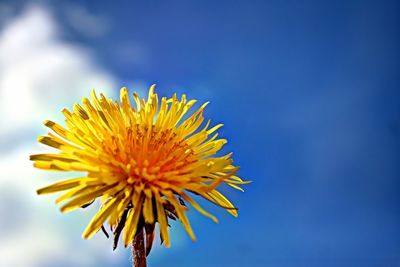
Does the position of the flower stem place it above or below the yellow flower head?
below

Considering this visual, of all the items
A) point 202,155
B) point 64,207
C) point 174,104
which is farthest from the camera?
point 174,104

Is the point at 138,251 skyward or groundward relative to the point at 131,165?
groundward

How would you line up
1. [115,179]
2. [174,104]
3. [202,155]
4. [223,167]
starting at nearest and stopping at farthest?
[115,179], [223,167], [202,155], [174,104]

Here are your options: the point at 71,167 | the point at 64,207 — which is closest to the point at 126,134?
the point at 71,167

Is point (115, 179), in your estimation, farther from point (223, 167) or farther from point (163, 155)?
point (223, 167)
